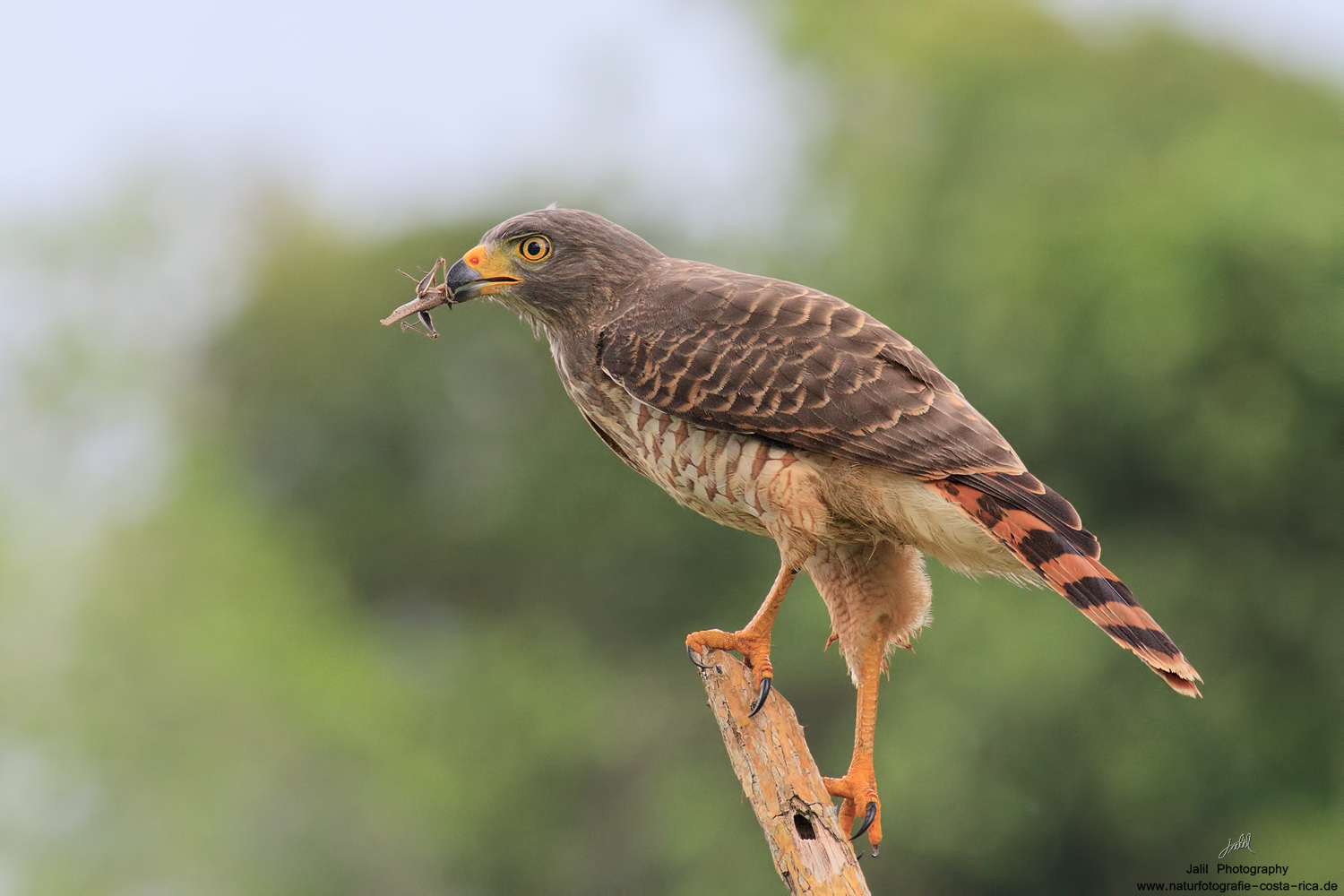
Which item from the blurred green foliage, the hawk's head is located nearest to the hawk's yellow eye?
the hawk's head

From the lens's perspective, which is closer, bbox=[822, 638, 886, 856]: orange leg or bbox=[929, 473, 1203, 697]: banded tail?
bbox=[929, 473, 1203, 697]: banded tail

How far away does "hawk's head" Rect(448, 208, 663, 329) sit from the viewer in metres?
4.67

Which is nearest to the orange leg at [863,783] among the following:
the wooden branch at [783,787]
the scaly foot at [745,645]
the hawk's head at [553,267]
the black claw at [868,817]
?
the black claw at [868,817]

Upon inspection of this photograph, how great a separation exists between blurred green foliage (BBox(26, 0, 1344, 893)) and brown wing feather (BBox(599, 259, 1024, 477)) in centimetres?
948

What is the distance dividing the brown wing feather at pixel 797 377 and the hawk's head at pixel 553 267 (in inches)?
7.3

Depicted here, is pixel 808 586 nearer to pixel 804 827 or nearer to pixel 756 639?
pixel 756 639


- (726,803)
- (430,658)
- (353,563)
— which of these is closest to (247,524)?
(353,563)

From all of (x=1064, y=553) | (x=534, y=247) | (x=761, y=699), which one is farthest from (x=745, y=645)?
(x=534, y=247)

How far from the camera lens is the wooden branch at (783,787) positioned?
390cm

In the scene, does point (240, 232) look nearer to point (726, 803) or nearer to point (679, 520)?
point (679, 520)

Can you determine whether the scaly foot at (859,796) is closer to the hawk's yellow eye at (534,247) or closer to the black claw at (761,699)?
the black claw at (761,699)

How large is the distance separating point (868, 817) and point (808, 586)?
1086 centimetres
